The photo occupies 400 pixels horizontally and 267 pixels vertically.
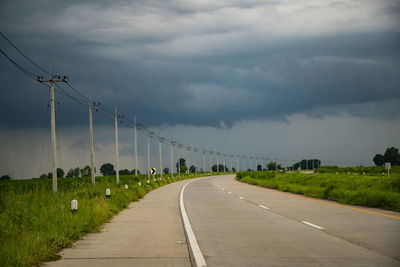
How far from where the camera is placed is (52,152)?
89.8ft

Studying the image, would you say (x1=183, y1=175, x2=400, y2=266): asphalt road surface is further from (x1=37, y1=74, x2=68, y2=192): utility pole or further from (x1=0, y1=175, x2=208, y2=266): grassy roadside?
(x1=37, y1=74, x2=68, y2=192): utility pole

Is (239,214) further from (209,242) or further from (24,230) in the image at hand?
(24,230)

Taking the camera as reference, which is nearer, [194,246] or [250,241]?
[194,246]

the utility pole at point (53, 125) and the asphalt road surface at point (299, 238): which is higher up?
the utility pole at point (53, 125)

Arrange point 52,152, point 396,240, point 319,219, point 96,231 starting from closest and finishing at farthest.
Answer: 1. point 396,240
2. point 96,231
3. point 319,219
4. point 52,152

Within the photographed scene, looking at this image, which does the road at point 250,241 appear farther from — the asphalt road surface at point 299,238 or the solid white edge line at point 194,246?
the solid white edge line at point 194,246

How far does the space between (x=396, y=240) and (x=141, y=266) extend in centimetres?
632

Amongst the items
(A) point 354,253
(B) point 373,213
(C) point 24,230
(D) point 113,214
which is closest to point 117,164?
(D) point 113,214

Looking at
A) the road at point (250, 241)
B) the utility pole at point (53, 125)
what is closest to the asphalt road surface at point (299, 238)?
the road at point (250, 241)

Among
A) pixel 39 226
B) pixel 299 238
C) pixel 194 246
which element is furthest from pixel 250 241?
pixel 39 226

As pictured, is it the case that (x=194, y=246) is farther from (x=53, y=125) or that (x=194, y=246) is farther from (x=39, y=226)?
(x=53, y=125)

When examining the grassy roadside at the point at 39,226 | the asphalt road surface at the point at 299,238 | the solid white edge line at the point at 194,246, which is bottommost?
the asphalt road surface at the point at 299,238

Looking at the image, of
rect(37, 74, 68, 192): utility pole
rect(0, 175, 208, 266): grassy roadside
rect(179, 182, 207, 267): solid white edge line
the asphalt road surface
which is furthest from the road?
rect(37, 74, 68, 192): utility pole

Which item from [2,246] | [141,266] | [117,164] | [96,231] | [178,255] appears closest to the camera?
[141,266]
